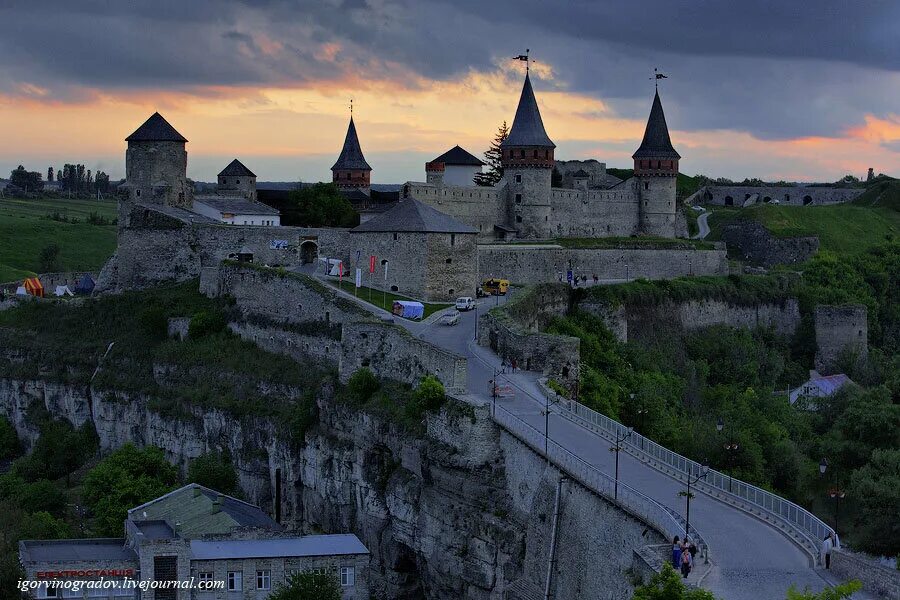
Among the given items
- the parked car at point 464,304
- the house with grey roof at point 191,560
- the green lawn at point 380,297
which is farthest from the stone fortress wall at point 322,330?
the house with grey roof at point 191,560

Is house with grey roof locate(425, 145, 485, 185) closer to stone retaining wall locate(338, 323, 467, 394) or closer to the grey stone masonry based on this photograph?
the grey stone masonry

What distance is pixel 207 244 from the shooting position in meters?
70.4

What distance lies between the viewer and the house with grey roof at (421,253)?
6019 centimetres

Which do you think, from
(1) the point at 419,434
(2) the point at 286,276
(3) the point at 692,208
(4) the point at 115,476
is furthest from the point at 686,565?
(3) the point at 692,208

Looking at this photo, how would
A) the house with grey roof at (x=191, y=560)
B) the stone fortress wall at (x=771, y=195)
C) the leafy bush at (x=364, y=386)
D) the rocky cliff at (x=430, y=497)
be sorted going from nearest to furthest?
the rocky cliff at (x=430, y=497)
the house with grey roof at (x=191, y=560)
the leafy bush at (x=364, y=386)
the stone fortress wall at (x=771, y=195)

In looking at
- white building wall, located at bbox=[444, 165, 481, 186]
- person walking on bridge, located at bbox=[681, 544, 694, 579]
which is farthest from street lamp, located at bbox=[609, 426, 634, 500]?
white building wall, located at bbox=[444, 165, 481, 186]

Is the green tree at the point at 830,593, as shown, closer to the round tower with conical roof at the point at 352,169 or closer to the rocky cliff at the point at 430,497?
the rocky cliff at the point at 430,497

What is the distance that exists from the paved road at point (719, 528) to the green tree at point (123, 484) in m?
13.0

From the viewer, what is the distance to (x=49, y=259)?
370ft

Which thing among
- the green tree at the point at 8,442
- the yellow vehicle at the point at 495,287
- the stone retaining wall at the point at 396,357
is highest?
the yellow vehicle at the point at 495,287

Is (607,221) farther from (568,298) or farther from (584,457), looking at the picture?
(584,457)

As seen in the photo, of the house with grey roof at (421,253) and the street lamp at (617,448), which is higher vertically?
the house with grey roof at (421,253)

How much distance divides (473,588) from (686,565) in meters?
13.1

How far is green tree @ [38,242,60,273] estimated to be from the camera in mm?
111312
